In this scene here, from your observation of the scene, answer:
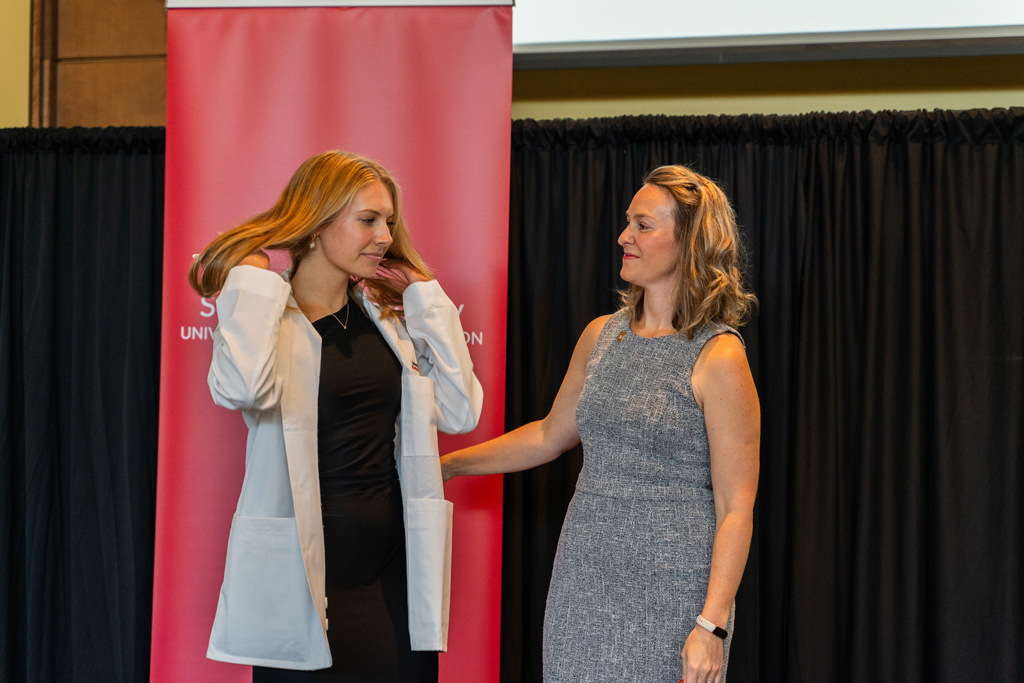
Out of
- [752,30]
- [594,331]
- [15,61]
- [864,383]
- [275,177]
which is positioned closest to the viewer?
[594,331]

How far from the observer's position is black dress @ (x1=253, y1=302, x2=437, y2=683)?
169 centimetres

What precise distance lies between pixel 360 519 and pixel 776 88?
2.29 metres

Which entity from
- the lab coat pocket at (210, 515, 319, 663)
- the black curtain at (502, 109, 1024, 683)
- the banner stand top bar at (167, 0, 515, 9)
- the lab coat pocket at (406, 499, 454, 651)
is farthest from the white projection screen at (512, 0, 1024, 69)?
the lab coat pocket at (210, 515, 319, 663)

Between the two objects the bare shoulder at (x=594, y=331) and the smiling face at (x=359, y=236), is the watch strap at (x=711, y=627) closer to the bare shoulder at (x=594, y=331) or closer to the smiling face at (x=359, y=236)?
the bare shoulder at (x=594, y=331)

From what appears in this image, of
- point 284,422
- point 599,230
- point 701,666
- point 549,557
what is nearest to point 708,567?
point 701,666

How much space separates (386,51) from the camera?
229 cm

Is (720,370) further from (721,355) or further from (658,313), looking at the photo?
(658,313)

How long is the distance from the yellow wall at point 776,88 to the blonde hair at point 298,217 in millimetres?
1540

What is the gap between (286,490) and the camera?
1644 millimetres

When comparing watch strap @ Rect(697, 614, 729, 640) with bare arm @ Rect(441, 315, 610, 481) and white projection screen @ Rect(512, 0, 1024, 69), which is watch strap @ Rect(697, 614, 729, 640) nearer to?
bare arm @ Rect(441, 315, 610, 481)

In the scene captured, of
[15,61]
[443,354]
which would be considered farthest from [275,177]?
[15,61]

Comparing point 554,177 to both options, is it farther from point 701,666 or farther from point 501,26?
point 701,666

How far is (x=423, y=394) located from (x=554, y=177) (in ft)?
4.54

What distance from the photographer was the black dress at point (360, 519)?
1694 mm
